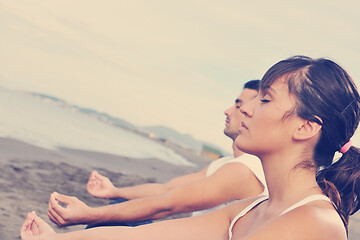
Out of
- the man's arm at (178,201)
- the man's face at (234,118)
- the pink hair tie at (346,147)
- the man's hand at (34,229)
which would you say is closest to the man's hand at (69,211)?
the man's arm at (178,201)

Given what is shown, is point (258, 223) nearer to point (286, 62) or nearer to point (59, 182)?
point (286, 62)

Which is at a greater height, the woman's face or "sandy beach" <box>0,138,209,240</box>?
the woman's face

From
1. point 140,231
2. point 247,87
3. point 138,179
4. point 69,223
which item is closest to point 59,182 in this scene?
point 138,179

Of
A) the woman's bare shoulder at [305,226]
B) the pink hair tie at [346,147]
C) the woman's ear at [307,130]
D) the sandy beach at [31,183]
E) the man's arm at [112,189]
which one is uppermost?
the woman's ear at [307,130]

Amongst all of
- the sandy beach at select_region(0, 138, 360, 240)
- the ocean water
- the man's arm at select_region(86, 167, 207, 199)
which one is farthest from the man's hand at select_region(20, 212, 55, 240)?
the ocean water

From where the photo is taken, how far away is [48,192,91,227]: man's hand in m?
2.59

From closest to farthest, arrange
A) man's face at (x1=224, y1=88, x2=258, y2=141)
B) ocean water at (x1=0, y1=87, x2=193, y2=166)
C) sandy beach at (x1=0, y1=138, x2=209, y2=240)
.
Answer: man's face at (x1=224, y1=88, x2=258, y2=141), sandy beach at (x1=0, y1=138, x2=209, y2=240), ocean water at (x1=0, y1=87, x2=193, y2=166)

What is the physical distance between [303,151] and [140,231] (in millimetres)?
792

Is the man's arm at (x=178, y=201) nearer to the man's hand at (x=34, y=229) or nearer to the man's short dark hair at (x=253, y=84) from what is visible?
the man's hand at (x=34, y=229)

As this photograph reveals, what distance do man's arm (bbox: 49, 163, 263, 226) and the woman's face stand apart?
0.92 m

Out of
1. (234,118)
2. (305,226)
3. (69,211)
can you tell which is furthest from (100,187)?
(305,226)

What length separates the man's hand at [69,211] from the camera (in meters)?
2.59

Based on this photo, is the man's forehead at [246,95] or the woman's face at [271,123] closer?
the woman's face at [271,123]

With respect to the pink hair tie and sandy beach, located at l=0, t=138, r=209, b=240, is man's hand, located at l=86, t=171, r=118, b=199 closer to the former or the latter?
the pink hair tie
